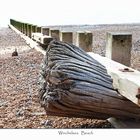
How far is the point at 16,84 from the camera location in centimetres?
652

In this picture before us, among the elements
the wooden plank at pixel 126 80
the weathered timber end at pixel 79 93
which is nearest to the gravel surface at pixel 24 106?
the weathered timber end at pixel 79 93

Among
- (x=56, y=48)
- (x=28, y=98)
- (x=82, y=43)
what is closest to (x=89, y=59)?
(x=56, y=48)

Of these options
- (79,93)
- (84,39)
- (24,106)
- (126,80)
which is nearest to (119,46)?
(79,93)

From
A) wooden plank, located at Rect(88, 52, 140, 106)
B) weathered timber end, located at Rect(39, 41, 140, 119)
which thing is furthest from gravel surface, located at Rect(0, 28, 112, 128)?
wooden plank, located at Rect(88, 52, 140, 106)

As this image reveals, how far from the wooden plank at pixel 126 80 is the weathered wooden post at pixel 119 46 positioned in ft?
0.67

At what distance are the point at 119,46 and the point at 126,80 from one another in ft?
2.58

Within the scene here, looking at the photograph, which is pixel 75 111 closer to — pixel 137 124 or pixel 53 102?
pixel 53 102

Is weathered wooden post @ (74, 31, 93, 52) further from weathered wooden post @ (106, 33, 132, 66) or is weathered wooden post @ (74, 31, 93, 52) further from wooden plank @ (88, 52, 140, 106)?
wooden plank @ (88, 52, 140, 106)

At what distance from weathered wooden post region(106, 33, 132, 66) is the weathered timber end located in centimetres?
28

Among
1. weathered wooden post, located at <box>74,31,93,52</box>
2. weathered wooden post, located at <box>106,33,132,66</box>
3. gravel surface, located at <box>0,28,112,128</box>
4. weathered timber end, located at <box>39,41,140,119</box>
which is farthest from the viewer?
weathered wooden post, located at <box>74,31,93,52</box>

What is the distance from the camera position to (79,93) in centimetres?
322

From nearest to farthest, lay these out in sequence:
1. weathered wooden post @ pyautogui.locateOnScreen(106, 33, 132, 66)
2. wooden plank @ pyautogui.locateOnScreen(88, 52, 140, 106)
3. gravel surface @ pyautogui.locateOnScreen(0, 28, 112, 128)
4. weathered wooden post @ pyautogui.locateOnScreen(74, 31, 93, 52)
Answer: wooden plank @ pyautogui.locateOnScreen(88, 52, 140, 106), weathered wooden post @ pyautogui.locateOnScreen(106, 33, 132, 66), gravel surface @ pyautogui.locateOnScreen(0, 28, 112, 128), weathered wooden post @ pyautogui.locateOnScreen(74, 31, 93, 52)

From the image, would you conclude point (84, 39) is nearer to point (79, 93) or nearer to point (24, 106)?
point (24, 106)

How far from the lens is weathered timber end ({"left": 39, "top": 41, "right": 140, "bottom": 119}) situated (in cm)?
320
